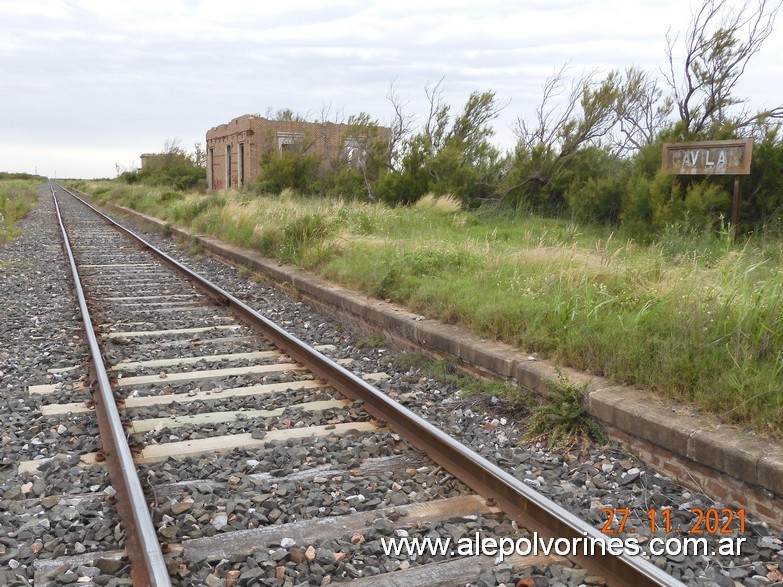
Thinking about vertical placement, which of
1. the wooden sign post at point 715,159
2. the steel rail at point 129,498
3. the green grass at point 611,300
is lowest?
the steel rail at point 129,498

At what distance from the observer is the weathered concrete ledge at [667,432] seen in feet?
10.6

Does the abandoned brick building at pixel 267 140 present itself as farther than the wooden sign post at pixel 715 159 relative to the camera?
Yes

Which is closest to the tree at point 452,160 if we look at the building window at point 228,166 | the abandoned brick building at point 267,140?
the abandoned brick building at point 267,140

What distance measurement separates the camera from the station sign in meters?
9.59

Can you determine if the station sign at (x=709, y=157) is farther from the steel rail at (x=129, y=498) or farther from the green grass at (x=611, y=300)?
the steel rail at (x=129, y=498)

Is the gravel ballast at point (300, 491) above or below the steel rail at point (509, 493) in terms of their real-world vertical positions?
below

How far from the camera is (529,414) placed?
4617mm

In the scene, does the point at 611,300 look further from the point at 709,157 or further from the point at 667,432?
the point at 709,157

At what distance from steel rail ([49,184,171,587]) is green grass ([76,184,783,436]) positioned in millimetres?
2852

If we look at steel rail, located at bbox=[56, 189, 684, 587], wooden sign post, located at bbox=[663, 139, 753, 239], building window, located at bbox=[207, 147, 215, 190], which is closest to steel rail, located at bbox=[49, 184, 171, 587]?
steel rail, located at bbox=[56, 189, 684, 587]

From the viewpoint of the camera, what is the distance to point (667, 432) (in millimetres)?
3633

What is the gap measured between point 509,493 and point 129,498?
5.79 ft

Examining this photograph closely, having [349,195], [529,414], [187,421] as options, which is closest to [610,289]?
[529,414]

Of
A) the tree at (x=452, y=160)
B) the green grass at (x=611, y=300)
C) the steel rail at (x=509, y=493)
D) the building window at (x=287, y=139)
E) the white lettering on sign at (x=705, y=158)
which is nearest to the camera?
the steel rail at (x=509, y=493)
